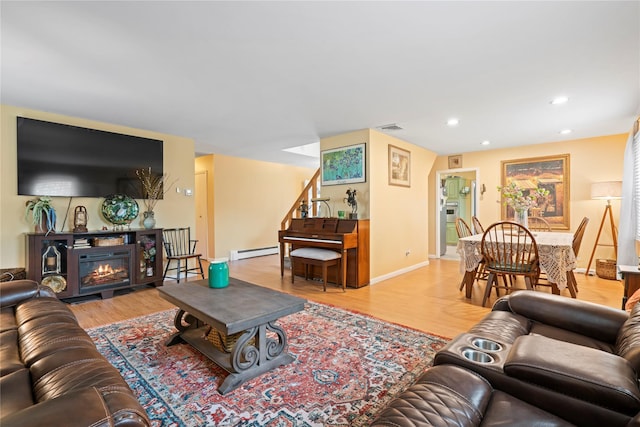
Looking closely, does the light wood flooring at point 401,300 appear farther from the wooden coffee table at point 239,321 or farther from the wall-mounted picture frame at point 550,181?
the wooden coffee table at point 239,321

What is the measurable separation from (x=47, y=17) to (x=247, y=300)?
2.21 metres

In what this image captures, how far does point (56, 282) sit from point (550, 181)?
750 centimetres

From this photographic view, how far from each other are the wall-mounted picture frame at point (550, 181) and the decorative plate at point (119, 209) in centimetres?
645

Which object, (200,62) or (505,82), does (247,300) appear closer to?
(200,62)

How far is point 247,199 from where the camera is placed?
274 inches

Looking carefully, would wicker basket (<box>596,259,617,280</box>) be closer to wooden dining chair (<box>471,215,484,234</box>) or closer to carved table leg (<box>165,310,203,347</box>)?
wooden dining chair (<box>471,215,484,234</box>)

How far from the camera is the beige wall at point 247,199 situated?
6391 millimetres

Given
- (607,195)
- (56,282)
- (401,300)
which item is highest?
(607,195)

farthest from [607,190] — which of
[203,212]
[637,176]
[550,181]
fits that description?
[203,212]

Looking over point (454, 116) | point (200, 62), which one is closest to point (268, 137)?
point (200, 62)

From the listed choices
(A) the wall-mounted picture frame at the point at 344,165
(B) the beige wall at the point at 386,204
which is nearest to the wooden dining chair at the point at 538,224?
(B) the beige wall at the point at 386,204

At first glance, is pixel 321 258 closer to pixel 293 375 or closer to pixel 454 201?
pixel 293 375

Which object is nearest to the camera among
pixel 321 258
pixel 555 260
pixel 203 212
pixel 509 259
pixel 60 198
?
pixel 555 260

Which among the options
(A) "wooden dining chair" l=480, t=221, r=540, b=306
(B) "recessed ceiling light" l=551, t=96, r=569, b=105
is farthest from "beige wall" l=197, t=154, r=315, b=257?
(B) "recessed ceiling light" l=551, t=96, r=569, b=105
